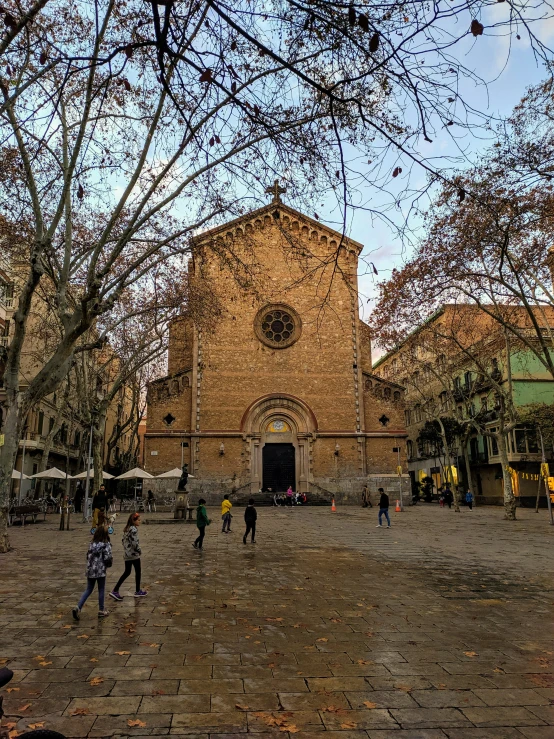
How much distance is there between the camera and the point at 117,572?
10992mm

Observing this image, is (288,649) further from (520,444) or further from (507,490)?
(520,444)

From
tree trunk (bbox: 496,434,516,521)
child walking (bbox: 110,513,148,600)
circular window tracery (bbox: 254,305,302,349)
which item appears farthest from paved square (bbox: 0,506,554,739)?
circular window tracery (bbox: 254,305,302,349)

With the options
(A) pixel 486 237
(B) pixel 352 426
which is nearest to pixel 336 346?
(B) pixel 352 426

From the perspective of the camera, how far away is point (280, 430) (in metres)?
34.4

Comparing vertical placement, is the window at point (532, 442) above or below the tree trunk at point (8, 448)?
above

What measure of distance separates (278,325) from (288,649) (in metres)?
30.7

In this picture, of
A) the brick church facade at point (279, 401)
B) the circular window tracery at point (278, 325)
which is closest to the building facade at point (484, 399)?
the brick church facade at point (279, 401)

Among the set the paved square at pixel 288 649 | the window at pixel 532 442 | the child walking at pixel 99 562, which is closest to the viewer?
Result: the paved square at pixel 288 649

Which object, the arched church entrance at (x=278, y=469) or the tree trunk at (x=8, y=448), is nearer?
the tree trunk at (x=8, y=448)

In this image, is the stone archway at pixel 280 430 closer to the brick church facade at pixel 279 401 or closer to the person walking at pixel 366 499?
the brick church facade at pixel 279 401

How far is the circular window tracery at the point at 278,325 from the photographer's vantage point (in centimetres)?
3559

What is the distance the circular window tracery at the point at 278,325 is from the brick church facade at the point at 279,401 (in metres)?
0.07

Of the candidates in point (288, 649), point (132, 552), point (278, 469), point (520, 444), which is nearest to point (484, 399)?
point (520, 444)

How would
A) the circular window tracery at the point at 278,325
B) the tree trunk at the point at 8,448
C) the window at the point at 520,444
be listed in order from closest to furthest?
1. the tree trunk at the point at 8,448
2. the circular window tracery at the point at 278,325
3. the window at the point at 520,444
